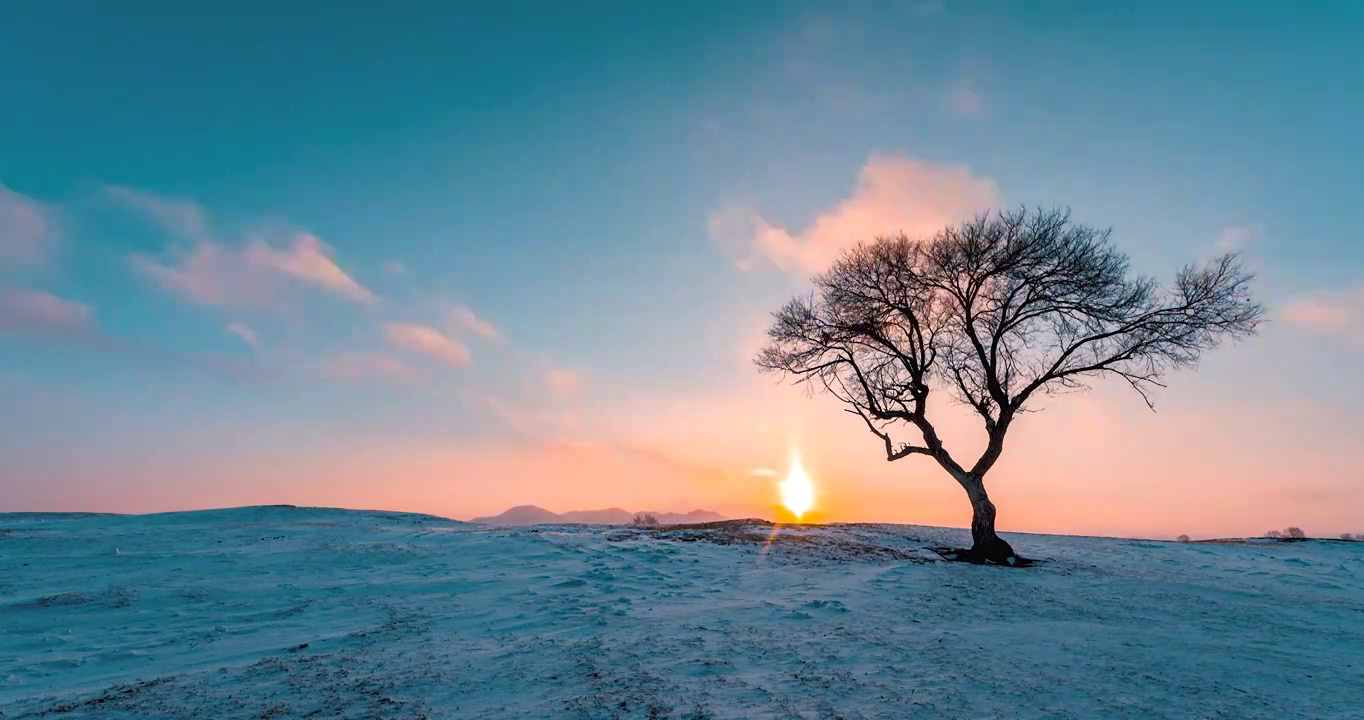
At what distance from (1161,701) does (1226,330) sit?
14667mm

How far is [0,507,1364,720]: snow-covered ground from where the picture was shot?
734 centimetres

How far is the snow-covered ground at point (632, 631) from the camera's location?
24.1ft

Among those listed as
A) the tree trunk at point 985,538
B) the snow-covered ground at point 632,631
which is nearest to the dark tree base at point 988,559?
the tree trunk at point 985,538

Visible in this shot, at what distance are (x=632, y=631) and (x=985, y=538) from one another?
11.8 m

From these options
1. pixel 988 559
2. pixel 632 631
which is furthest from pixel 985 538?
pixel 632 631

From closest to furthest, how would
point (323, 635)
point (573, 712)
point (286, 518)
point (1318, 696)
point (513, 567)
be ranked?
point (573, 712), point (1318, 696), point (323, 635), point (513, 567), point (286, 518)

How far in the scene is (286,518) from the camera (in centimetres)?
2353

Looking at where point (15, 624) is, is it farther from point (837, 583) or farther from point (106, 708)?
point (837, 583)

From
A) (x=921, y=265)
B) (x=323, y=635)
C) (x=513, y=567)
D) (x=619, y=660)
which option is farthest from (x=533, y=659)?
(x=921, y=265)

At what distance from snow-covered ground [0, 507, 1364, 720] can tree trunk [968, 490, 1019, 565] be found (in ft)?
3.72

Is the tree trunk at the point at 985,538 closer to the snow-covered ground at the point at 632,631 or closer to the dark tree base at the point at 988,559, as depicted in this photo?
the dark tree base at the point at 988,559

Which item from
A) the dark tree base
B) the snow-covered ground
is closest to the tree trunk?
the dark tree base

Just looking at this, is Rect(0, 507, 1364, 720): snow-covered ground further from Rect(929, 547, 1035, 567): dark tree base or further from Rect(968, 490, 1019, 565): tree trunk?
Rect(968, 490, 1019, 565): tree trunk

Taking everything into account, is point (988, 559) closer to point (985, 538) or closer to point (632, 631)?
point (985, 538)
